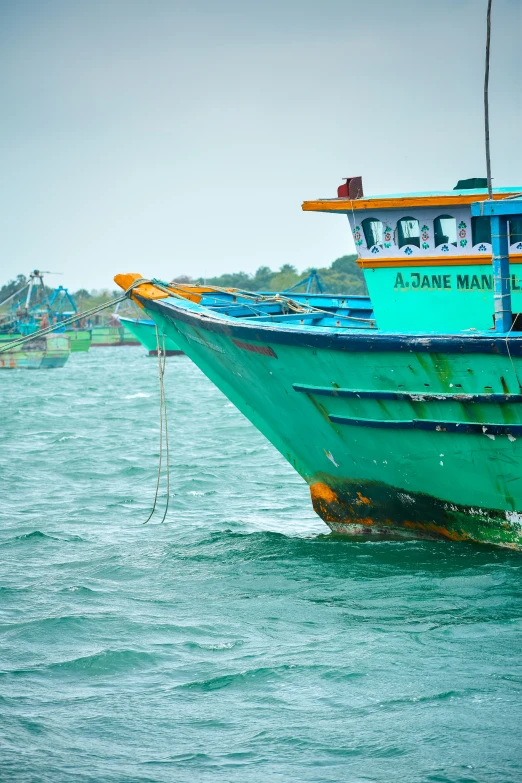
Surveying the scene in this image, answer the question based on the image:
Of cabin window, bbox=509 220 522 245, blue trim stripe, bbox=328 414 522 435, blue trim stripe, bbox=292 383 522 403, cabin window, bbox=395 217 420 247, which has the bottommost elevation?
blue trim stripe, bbox=328 414 522 435

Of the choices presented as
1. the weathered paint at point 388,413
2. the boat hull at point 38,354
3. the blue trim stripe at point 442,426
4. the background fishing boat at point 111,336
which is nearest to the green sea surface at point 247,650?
the weathered paint at point 388,413

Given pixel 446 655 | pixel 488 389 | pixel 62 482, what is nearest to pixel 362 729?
pixel 446 655

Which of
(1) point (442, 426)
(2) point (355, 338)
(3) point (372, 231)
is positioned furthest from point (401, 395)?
(3) point (372, 231)

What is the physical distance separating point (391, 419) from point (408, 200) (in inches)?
91.8

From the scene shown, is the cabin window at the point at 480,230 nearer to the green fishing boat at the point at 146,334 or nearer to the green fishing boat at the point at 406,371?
the green fishing boat at the point at 406,371

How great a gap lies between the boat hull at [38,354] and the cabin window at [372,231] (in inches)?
2115

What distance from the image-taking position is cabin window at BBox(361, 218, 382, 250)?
1050 centimetres

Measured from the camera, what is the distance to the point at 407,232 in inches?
405

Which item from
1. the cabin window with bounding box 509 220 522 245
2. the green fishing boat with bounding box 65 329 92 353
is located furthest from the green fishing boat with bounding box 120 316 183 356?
the green fishing boat with bounding box 65 329 92 353

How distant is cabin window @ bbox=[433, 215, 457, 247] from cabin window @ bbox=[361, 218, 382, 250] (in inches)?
26.3

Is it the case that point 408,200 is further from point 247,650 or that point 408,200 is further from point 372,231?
point 247,650

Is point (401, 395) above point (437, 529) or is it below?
above

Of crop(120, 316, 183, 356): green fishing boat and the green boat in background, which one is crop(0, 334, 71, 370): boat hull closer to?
the green boat in background

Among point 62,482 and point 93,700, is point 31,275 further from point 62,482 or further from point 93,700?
point 93,700
